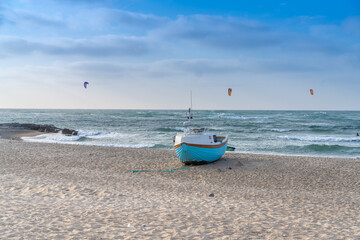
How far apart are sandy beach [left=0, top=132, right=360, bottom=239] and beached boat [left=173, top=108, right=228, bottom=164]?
567 mm

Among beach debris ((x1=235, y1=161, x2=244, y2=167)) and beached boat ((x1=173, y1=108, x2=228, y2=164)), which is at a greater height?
beached boat ((x1=173, y1=108, x2=228, y2=164))

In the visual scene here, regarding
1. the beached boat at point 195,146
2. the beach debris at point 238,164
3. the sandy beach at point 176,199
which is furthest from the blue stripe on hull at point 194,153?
the beach debris at point 238,164

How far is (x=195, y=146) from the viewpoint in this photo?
1535 centimetres

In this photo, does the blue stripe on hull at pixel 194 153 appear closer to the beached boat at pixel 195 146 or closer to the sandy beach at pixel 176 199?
the beached boat at pixel 195 146

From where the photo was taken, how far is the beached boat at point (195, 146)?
15258mm

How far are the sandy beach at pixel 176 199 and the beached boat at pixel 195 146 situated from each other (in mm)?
567

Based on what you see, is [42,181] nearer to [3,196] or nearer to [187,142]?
[3,196]

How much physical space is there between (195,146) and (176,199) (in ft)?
20.5

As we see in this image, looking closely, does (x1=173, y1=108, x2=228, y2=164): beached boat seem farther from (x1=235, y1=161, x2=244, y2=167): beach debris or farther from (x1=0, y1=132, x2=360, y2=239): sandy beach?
(x1=235, y1=161, x2=244, y2=167): beach debris

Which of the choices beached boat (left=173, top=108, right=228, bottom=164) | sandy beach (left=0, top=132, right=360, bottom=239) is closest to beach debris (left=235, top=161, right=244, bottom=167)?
sandy beach (left=0, top=132, right=360, bottom=239)

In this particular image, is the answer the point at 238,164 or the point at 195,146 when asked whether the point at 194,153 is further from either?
the point at 238,164

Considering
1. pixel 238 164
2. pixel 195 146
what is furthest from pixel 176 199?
pixel 238 164

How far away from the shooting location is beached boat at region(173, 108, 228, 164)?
601 inches

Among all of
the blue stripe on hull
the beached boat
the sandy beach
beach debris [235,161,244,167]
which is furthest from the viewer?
beach debris [235,161,244,167]
